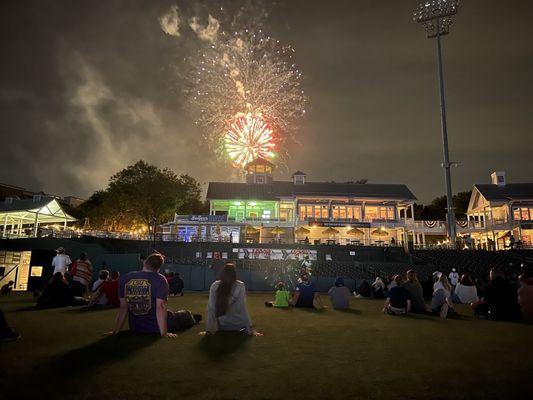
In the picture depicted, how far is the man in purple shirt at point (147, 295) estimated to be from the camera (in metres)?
6.14

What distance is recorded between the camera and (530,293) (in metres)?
9.21

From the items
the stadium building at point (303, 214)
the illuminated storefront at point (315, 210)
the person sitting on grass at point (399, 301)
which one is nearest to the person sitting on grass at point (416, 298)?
the person sitting on grass at point (399, 301)

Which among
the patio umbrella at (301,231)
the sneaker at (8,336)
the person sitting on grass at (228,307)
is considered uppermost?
the patio umbrella at (301,231)

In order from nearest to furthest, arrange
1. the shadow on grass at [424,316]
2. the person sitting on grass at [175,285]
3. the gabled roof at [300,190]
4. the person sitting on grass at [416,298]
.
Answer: the shadow on grass at [424,316], the person sitting on grass at [416,298], the person sitting on grass at [175,285], the gabled roof at [300,190]

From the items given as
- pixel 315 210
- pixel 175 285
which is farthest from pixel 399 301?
pixel 315 210

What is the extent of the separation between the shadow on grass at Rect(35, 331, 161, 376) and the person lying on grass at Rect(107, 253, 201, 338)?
0.60 feet

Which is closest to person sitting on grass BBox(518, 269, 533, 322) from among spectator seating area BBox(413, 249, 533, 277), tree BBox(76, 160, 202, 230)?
spectator seating area BBox(413, 249, 533, 277)

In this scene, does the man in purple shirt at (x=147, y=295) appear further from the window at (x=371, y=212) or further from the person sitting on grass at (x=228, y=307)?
the window at (x=371, y=212)

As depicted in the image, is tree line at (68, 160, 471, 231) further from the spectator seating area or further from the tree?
the spectator seating area

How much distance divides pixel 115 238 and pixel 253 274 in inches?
781

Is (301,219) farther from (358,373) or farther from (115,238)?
(358,373)

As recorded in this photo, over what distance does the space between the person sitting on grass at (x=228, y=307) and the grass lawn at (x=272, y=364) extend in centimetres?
40

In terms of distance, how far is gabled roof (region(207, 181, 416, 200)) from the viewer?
154 feet

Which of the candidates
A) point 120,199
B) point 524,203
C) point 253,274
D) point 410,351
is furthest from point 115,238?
point 524,203
